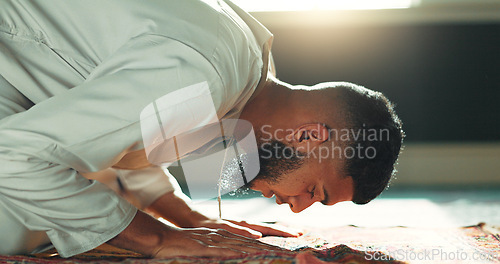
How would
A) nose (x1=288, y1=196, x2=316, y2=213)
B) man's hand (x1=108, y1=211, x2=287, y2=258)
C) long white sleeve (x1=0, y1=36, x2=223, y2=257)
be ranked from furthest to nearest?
nose (x1=288, y1=196, x2=316, y2=213) < man's hand (x1=108, y1=211, x2=287, y2=258) < long white sleeve (x1=0, y1=36, x2=223, y2=257)

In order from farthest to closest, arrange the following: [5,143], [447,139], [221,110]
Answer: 1. [447,139]
2. [221,110]
3. [5,143]

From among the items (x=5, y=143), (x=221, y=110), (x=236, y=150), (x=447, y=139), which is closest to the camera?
(x=5, y=143)

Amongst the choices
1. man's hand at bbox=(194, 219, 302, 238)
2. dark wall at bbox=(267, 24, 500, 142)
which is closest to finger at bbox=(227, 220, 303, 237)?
man's hand at bbox=(194, 219, 302, 238)

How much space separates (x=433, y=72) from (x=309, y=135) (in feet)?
10.6

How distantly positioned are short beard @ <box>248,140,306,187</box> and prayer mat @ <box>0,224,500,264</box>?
7.8 inches

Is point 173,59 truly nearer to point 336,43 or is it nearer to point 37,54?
point 37,54

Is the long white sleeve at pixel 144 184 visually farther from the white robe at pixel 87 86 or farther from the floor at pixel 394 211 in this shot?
the floor at pixel 394 211

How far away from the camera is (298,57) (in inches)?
172

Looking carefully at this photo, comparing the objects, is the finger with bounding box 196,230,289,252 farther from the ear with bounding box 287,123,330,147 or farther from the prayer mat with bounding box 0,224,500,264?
the ear with bounding box 287,123,330,147

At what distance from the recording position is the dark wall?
4.27 m

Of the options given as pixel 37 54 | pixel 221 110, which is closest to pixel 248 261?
pixel 221 110

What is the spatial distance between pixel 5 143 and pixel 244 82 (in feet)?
1.75

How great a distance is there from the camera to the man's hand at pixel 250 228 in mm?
1556

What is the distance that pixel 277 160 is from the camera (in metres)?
1.49
